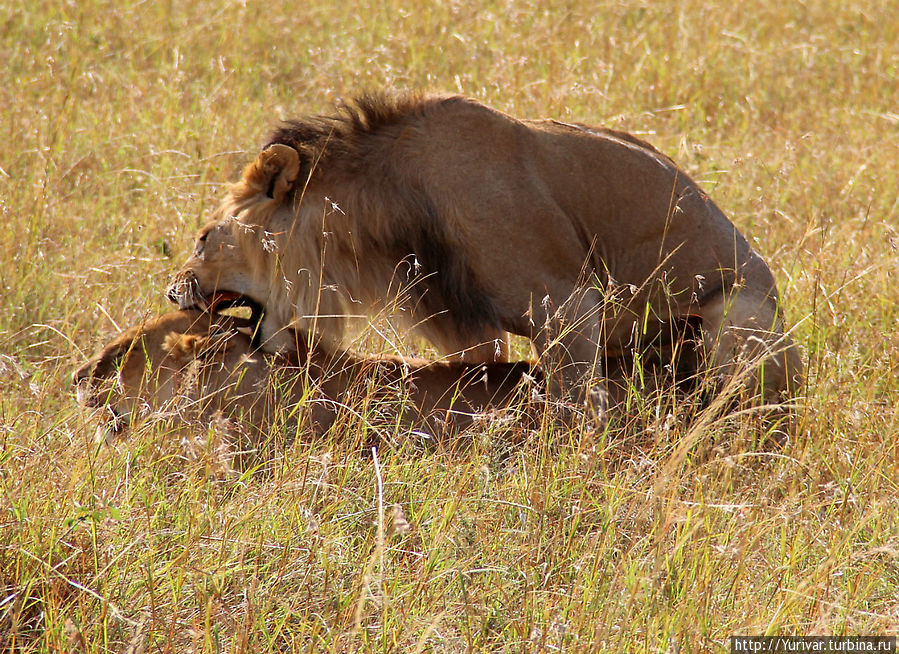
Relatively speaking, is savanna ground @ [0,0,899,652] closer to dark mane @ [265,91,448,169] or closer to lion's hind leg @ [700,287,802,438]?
lion's hind leg @ [700,287,802,438]

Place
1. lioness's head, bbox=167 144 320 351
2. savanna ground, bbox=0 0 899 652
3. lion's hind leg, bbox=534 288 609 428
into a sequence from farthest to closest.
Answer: lioness's head, bbox=167 144 320 351 < lion's hind leg, bbox=534 288 609 428 < savanna ground, bbox=0 0 899 652

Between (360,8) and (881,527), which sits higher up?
(360,8)

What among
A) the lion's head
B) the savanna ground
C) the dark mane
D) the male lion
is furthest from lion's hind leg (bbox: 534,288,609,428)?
the lion's head

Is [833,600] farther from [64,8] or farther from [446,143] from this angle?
Result: [64,8]

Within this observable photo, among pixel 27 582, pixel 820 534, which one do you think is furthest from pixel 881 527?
pixel 27 582

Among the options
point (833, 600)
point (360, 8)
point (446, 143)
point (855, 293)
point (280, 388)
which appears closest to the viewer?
point (833, 600)

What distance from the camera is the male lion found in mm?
3793

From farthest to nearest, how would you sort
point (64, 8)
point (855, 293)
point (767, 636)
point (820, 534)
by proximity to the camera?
point (64, 8) < point (855, 293) < point (820, 534) < point (767, 636)

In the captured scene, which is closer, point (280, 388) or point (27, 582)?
point (27, 582)

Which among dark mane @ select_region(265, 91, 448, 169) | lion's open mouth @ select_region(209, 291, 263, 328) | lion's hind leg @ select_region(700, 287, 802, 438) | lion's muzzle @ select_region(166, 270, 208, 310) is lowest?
lion's hind leg @ select_region(700, 287, 802, 438)

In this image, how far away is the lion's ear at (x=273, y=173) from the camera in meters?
3.80

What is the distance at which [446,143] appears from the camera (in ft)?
12.6

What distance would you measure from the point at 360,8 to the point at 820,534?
240 inches

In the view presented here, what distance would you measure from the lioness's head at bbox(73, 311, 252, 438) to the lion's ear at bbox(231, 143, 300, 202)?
488mm
